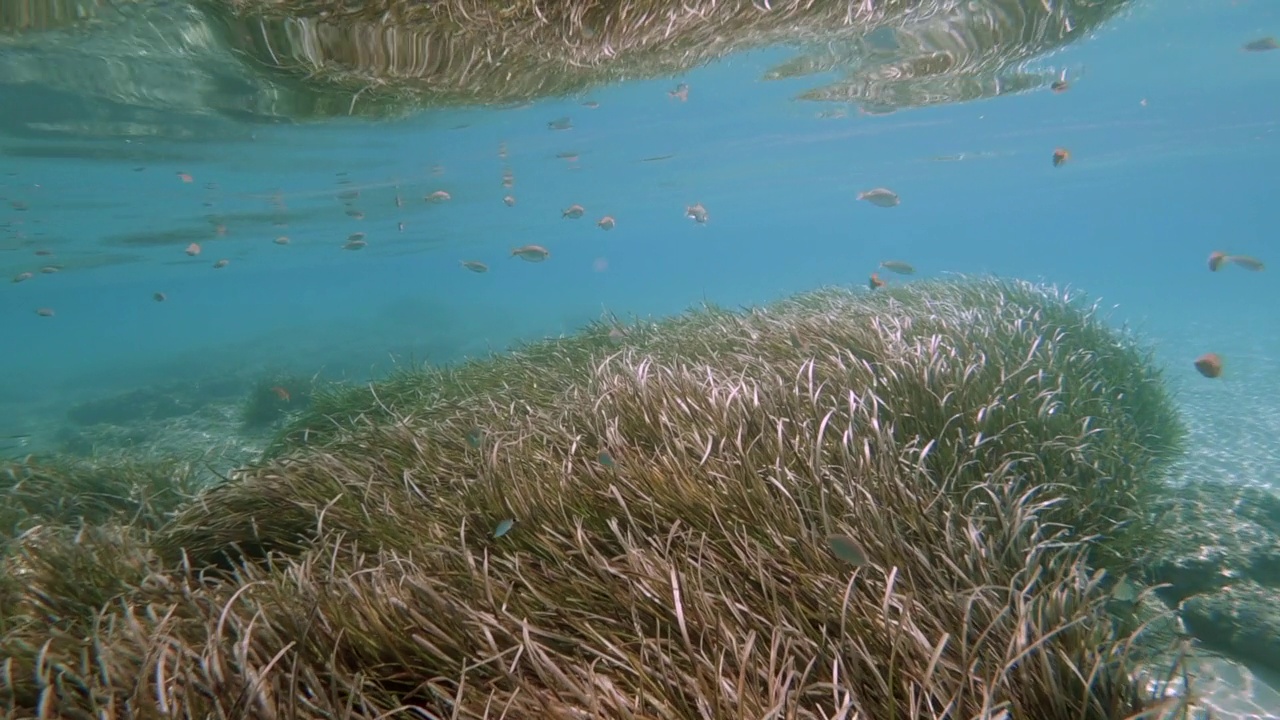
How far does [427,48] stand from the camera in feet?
25.3

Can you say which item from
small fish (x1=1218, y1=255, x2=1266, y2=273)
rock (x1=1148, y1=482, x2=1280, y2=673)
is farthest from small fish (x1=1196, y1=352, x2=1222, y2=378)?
small fish (x1=1218, y1=255, x2=1266, y2=273)

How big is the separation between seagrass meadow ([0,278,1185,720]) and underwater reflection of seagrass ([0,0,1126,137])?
14.1 ft

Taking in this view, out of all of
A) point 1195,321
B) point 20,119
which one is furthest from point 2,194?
point 1195,321

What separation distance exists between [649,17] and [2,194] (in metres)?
25.4

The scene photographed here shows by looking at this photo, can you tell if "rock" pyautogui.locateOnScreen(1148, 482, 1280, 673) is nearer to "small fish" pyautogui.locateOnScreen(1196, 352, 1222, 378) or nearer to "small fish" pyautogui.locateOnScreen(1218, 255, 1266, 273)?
"small fish" pyautogui.locateOnScreen(1196, 352, 1222, 378)

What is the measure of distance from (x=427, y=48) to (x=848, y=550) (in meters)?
7.88

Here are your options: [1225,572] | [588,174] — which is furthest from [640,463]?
[588,174]

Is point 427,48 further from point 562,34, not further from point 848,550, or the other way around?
point 848,550

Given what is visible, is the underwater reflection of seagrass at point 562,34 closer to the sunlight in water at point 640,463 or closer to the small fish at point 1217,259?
the sunlight in water at point 640,463

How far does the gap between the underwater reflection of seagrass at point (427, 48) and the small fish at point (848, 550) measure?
6.01 m

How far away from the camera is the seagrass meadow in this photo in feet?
6.56

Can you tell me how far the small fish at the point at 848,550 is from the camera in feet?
7.95

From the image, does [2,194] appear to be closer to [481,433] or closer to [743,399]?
[481,433]

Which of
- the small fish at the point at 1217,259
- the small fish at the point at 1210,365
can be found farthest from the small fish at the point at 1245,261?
the small fish at the point at 1210,365
